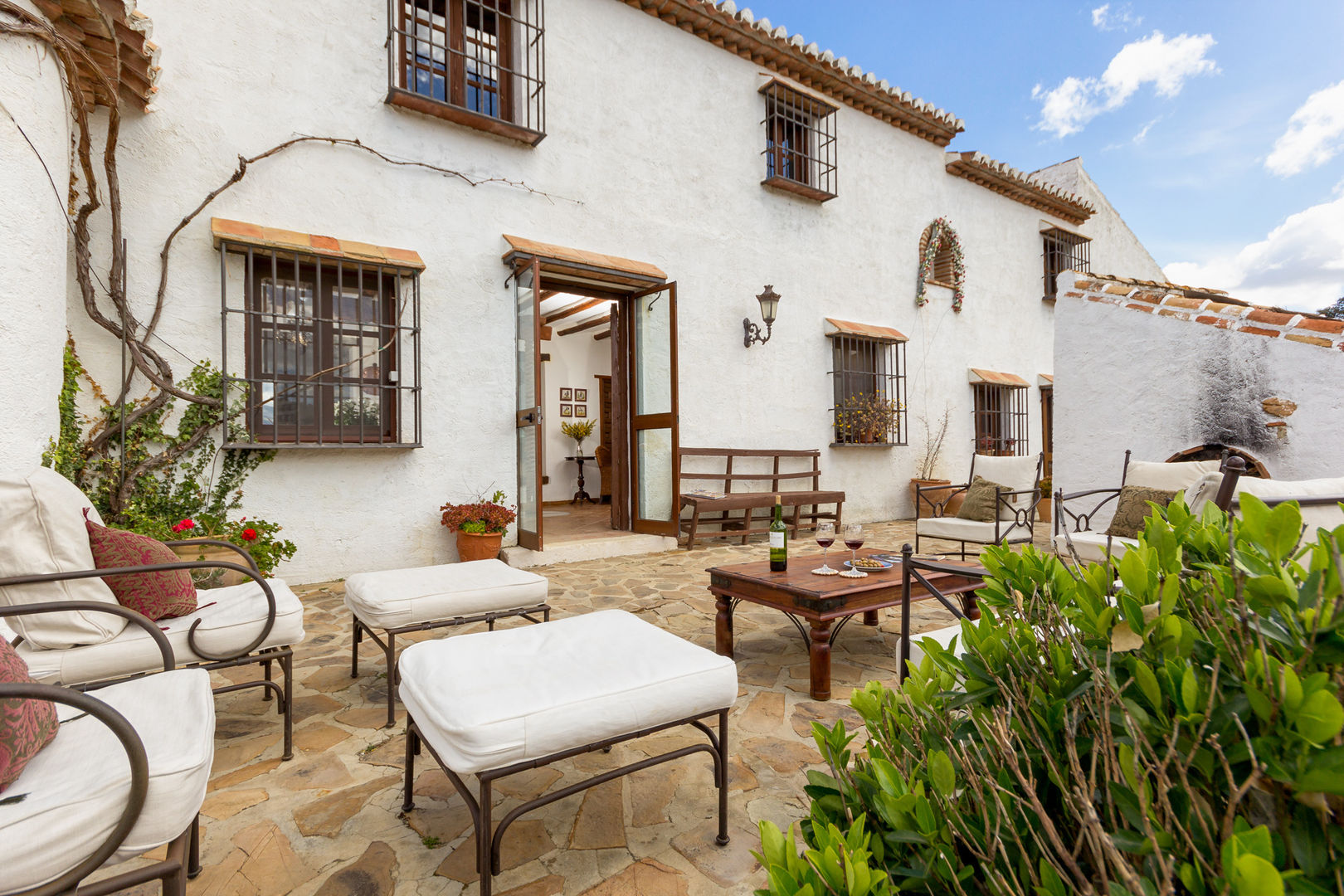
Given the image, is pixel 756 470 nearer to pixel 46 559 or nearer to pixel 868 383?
pixel 868 383

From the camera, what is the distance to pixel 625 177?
19.7ft

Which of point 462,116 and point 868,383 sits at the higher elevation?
point 462,116

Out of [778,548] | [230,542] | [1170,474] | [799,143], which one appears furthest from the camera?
[799,143]

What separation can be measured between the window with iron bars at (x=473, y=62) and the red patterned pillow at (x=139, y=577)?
410 centimetres

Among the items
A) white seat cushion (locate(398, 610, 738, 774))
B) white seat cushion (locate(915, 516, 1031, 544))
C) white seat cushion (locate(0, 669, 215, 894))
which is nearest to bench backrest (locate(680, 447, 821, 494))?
white seat cushion (locate(915, 516, 1031, 544))

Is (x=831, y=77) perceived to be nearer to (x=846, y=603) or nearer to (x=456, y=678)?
(x=846, y=603)

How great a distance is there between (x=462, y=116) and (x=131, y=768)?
5.21 metres

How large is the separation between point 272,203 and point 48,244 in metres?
1.52

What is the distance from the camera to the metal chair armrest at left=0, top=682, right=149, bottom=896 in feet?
3.14

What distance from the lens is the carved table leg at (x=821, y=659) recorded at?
2484 millimetres

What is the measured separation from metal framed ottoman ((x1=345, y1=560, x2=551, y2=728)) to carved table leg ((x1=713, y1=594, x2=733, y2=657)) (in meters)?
0.82

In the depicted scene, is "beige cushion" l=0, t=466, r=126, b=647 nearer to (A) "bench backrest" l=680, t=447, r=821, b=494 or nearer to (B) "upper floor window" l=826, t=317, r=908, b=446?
(A) "bench backrest" l=680, t=447, r=821, b=494

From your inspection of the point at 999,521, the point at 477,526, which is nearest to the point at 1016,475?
the point at 999,521

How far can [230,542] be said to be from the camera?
3.41m
